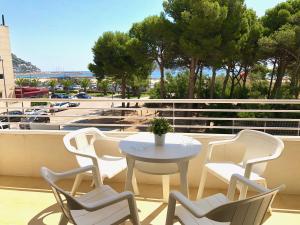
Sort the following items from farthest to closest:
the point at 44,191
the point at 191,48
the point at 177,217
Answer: the point at 191,48 < the point at 44,191 < the point at 177,217

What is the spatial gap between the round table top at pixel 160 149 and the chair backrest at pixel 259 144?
0.55 meters

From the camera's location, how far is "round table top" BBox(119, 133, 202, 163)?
1889 millimetres

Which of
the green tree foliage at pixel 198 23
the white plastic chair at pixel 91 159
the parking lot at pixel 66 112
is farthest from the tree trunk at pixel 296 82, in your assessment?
the white plastic chair at pixel 91 159

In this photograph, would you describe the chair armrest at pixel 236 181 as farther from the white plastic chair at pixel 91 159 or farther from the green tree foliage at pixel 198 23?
the green tree foliage at pixel 198 23

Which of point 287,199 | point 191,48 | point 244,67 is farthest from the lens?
point 244,67

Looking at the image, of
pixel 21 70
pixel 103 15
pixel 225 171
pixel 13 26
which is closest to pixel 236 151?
pixel 225 171

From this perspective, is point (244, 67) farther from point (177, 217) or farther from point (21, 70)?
point (21, 70)

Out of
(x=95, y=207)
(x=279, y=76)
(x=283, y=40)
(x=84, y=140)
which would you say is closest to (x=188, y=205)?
(x=95, y=207)

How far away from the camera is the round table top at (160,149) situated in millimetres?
1889

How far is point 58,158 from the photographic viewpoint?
301cm

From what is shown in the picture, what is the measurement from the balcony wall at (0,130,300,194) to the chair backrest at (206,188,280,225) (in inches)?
58.7

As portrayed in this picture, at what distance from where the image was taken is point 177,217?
→ 1475mm

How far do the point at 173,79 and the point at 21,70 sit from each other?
65711 mm

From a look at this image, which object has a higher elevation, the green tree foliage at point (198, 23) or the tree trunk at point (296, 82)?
the green tree foliage at point (198, 23)
